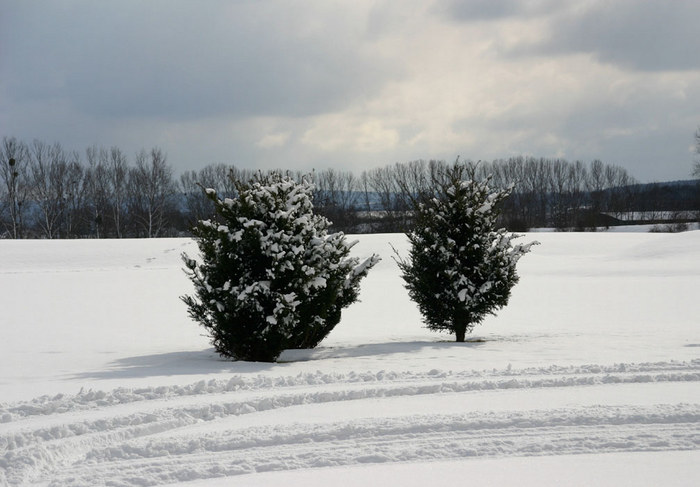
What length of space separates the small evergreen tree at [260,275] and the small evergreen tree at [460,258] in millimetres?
2456

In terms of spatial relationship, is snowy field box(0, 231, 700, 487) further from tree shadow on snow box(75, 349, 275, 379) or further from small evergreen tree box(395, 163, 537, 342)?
small evergreen tree box(395, 163, 537, 342)

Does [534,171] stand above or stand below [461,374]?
above

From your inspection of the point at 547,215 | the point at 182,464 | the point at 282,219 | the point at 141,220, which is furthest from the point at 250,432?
the point at 547,215

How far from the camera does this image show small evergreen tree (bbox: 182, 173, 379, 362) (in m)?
11.3

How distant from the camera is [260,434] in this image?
21.9 ft

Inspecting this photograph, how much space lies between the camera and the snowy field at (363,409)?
18.9 feet

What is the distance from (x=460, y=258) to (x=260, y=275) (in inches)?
178

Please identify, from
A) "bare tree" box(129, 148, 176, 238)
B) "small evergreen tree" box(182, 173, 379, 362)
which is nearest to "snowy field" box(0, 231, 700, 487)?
"small evergreen tree" box(182, 173, 379, 362)

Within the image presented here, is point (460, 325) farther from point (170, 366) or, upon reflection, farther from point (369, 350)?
point (170, 366)

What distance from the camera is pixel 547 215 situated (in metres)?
91.1

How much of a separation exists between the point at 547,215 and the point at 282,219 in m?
84.5

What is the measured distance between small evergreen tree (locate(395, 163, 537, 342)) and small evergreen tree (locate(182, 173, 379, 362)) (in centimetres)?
246

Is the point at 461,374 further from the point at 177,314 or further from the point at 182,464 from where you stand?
the point at 177,314

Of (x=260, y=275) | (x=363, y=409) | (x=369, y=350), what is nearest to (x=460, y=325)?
(x=369, y=350)
